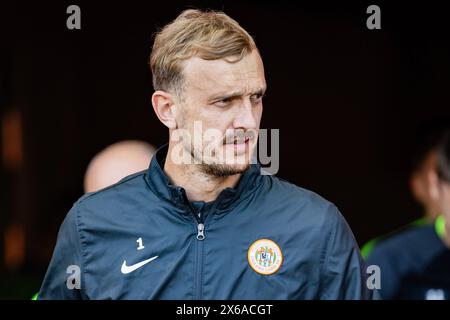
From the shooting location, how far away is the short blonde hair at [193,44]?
1964 mm

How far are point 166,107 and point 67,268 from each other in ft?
1.74

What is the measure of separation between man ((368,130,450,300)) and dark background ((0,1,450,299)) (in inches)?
97.6

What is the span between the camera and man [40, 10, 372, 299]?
1.93 meters

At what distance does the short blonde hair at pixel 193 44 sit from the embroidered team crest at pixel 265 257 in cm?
48

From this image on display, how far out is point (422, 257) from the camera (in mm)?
3076

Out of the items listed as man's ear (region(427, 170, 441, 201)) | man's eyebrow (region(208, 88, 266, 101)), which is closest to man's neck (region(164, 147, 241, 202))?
man's eyebrow (region(208, 88, 266, 101))

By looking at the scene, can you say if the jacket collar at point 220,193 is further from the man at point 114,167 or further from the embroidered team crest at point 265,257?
the man at point 114,167

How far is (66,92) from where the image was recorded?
5730 mm

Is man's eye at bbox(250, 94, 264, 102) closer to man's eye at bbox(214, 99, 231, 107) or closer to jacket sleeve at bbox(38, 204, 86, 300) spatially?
man's eye at bbox(214, 99, 231, 107)

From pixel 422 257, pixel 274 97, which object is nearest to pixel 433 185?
pixel 422 257

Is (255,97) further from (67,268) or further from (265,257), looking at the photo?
(67,268)

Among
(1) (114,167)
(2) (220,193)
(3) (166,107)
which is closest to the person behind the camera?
(2) (220,193)
